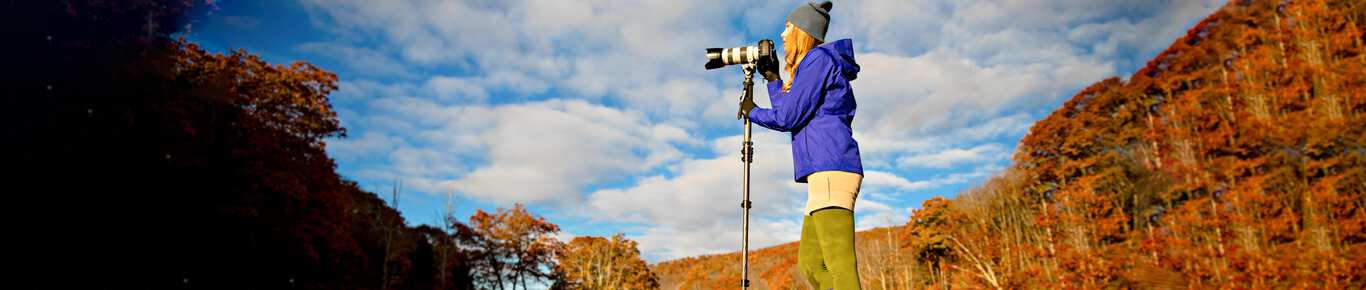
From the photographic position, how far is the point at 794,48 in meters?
2.87

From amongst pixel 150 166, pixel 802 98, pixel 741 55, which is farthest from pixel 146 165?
pixel 802 98

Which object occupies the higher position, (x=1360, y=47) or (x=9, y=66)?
(x=1360, y=47)

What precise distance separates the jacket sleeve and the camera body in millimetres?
237

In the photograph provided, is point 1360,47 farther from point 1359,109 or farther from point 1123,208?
point 1123,208

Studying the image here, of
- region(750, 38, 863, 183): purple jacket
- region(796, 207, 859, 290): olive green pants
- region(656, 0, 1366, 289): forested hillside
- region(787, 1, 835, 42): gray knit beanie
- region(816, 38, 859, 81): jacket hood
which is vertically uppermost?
region(656, 0, 1366, 289): forested hillside

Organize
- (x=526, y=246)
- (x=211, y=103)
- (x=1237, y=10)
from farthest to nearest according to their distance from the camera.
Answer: (x=526, y=246) < (x=1237, y=10) < (x=211, y=103)

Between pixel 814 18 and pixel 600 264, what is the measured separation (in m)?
26.3

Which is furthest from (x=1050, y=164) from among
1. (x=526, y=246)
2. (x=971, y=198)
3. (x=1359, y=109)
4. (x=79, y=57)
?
(x=79, y=57)

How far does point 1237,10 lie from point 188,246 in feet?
126

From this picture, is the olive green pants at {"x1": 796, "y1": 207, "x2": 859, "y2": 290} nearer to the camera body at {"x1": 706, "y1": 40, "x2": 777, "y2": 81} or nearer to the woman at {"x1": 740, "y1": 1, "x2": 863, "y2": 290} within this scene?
the woman at {"x1": 740, "y1": 1, "x2": 863, "y2": 290}

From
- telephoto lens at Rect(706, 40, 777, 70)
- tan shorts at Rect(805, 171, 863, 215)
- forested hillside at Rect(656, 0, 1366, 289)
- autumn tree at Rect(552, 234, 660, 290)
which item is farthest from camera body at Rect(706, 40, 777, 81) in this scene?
autumn tree at Rect(552, 234, 660, 290)

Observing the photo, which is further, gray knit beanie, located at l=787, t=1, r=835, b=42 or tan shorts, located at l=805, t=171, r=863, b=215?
gray knit beanie, located at l=787, t=1, r=835, b=42

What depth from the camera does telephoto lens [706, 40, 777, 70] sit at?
289 cm

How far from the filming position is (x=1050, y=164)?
29703 mm
